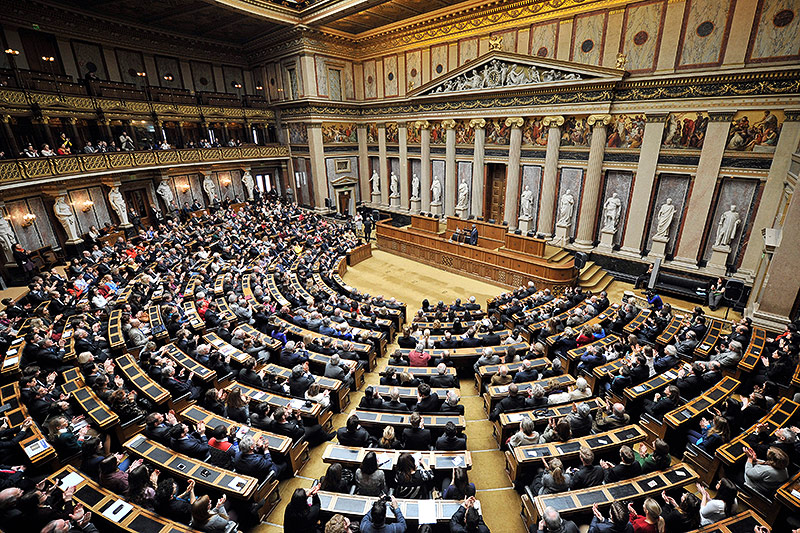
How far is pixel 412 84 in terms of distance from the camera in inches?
880

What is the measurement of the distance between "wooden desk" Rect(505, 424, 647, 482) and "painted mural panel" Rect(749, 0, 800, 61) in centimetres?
1426

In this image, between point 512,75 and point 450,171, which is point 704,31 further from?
point 450,171

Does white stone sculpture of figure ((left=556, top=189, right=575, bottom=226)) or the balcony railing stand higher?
the balcony railing

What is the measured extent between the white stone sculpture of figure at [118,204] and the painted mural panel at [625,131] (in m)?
23.8

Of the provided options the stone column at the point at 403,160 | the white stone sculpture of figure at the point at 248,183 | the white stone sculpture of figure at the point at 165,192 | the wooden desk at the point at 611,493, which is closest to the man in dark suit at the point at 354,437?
the wooden desk at the point at 611,493

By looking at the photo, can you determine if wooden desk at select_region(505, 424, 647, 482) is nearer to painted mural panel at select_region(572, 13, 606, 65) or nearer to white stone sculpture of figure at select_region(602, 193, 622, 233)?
white stone sculpture of figure at select_region(602, 193, 622, 233)

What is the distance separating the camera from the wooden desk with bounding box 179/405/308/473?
5.53 metres

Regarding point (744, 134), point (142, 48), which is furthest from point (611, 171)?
point (142, 48)

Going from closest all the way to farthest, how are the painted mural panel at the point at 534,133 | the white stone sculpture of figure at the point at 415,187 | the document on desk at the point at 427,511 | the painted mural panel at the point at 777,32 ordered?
the document on desk at the point at 427,511 < the painted mural panel at the point at 777,32 < the painted mural panel at the point at 534,133 < the white stone sculpture of figure at the point at 415,187

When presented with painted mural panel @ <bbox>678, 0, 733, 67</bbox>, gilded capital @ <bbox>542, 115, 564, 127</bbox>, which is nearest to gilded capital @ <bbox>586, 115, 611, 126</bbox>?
gilded capital @ <bbox>542, 115, 564, 127</bbox>

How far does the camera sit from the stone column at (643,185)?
1405 cm

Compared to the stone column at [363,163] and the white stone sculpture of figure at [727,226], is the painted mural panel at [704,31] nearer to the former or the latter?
the white stone sculpture of figure at [727,226]

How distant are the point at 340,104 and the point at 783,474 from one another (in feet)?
85.3

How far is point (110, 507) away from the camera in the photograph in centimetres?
427
